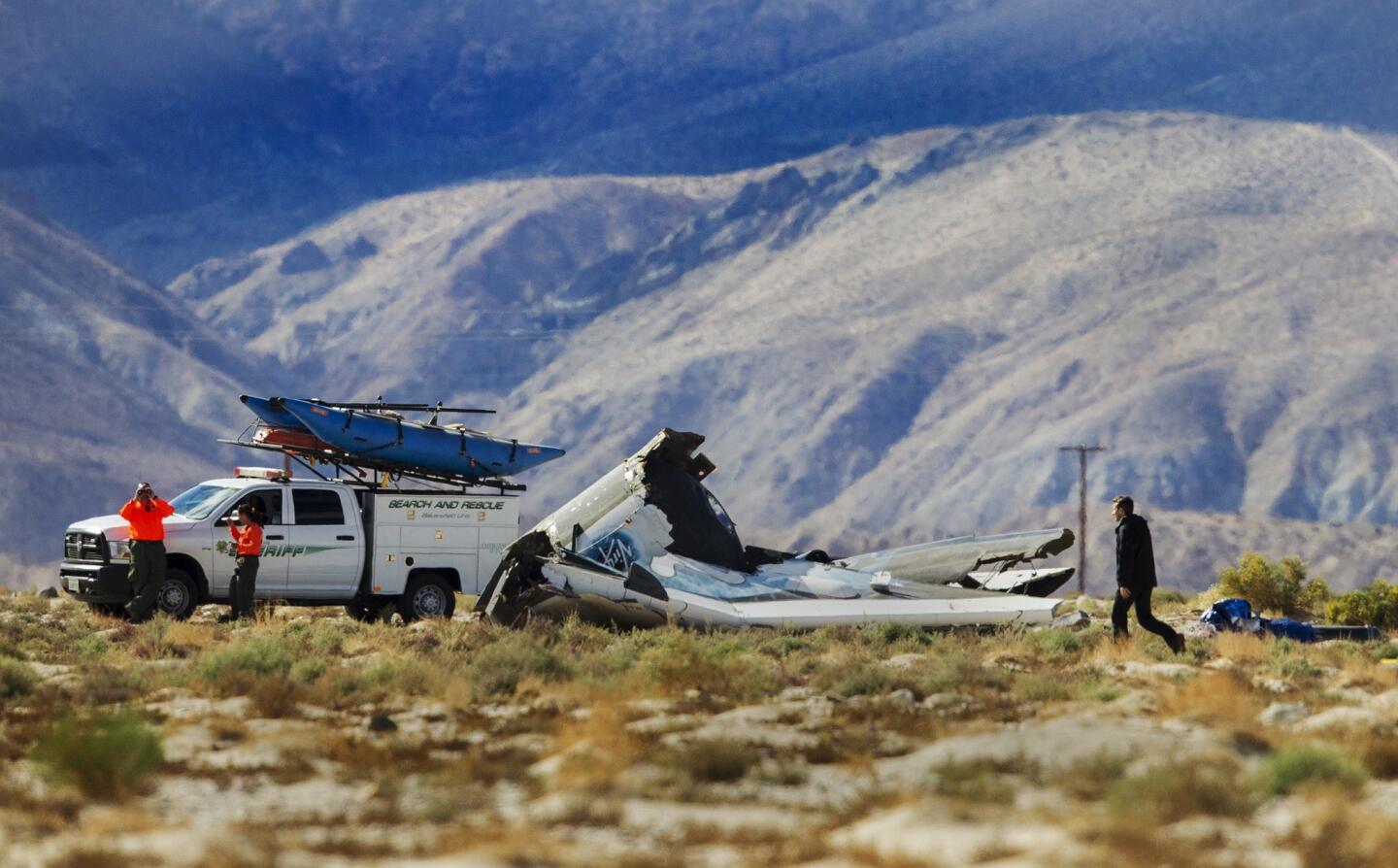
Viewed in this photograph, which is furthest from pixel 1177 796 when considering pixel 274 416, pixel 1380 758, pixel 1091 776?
pixel 274 416

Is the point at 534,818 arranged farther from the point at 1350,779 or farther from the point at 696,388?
the point at 696,388

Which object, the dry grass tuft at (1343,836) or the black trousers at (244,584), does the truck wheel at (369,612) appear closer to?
the black trousers at (244,584)

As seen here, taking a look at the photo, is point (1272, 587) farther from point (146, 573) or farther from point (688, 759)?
point (688, 759)

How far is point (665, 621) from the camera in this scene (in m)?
21.5

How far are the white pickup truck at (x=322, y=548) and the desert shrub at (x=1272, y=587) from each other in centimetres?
1419

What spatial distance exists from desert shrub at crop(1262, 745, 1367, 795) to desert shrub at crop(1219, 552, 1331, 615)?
2190 cm

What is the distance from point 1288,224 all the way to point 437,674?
17894 cm

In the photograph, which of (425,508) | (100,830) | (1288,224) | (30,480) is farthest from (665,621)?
(1288,224)

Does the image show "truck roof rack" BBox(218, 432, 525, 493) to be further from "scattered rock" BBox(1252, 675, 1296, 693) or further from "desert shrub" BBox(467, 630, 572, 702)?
"scattered rock" BBox(1252, 675, 1296, 693)

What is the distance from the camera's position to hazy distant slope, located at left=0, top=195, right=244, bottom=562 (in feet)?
484

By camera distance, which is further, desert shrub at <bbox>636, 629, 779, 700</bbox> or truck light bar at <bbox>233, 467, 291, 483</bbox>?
truck light bar at <bbox>233, 467, 291, 483</bbox>

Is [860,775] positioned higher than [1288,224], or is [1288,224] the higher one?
[1288,224]

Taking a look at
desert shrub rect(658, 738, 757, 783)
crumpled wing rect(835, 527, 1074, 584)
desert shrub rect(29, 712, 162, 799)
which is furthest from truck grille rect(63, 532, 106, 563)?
desert shrub rect(658, 738, 757, 783)

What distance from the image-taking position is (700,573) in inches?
882
